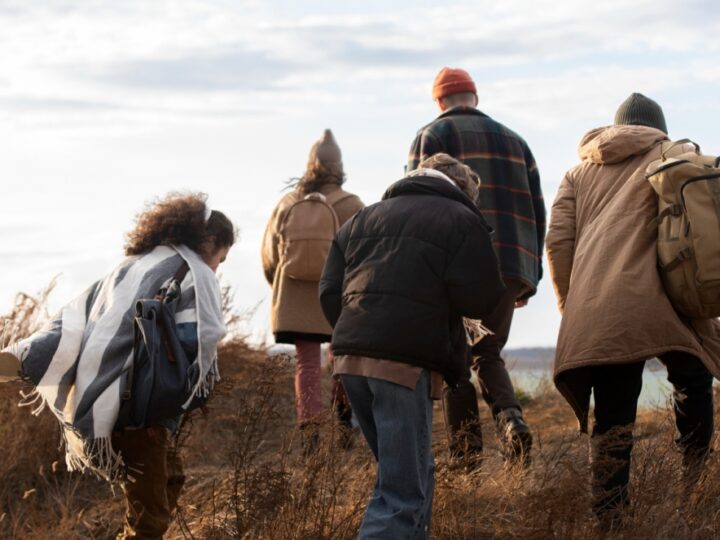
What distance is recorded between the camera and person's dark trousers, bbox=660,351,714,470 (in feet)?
17.7

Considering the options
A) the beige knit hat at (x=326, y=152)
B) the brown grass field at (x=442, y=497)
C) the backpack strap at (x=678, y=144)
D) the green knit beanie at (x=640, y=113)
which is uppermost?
the beige knit hat at (x=326, y=152)

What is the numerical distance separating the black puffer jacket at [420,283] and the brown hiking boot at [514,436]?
1489mm

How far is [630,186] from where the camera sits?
17.7 feet

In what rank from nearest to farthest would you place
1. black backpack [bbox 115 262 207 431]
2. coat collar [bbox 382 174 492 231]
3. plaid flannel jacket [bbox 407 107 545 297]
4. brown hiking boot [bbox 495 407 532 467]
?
coat collar [bbox 382 174 492 231], black backpack [bbox 115 262 207 431], brown hiking boot [bbox 495 407 532 467], plaid flannel jacket [bbox 407 107 545 297]

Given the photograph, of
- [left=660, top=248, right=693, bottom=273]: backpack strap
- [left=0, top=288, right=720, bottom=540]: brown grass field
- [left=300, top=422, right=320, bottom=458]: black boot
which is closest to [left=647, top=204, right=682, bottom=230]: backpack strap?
[left=660, top=248, right=693, bottom=273]: backpack strap

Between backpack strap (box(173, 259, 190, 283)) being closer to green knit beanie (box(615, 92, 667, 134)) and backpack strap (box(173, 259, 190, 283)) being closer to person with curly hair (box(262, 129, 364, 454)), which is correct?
green knit beanie (box(615, 92, 667, 134))

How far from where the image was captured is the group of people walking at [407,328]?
461cm

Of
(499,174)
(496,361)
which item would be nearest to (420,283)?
(496,361)

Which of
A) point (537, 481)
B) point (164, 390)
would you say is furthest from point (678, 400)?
point (164, 390)

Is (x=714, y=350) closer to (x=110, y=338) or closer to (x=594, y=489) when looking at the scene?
(x=594, y=489)

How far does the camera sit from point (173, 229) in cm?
544

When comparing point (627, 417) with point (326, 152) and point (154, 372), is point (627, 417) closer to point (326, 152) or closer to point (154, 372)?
point (154, 372)

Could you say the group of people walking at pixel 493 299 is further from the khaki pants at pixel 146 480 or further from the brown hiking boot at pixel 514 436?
the khaki pants at pixel 146 480

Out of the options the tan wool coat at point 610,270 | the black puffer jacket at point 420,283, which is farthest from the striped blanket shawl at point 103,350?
the tan wool coat at point 610,270
